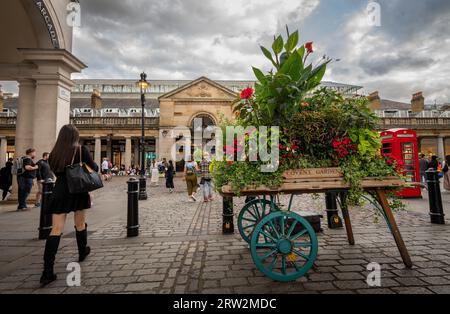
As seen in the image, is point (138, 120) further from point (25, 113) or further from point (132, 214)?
point (132, 214)

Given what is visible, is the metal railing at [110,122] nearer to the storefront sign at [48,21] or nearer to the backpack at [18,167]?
the storefront sign at [48,21]

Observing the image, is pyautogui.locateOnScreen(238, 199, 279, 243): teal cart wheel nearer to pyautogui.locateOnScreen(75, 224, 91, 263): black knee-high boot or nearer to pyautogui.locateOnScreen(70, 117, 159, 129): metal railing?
pyautogui.locateOnScreen(75, 224, 91, 263): black knee-high boot

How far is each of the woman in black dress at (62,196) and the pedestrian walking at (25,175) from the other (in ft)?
18.1

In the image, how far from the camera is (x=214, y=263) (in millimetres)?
3242

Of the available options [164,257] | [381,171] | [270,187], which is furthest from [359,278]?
[164,257]

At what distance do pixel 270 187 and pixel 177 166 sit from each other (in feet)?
95.9

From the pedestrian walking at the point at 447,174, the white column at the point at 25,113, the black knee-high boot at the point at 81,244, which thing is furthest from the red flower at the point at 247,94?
the pedestrian walking at the point at 447,174

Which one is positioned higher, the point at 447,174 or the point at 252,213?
the point at 447,174

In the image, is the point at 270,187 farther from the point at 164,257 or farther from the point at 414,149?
the point at 414,149

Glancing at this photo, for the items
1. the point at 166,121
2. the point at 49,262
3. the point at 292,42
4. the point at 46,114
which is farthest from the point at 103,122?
the point at 292,42

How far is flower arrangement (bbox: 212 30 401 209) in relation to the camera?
8.73ft

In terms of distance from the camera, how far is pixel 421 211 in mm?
6512

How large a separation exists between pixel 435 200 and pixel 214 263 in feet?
A: 16.9

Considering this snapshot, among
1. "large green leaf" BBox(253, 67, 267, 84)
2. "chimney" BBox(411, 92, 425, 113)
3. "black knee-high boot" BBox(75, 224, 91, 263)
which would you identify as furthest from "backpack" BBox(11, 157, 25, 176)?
"chimney" BBox(411, 92, 425, 113)
